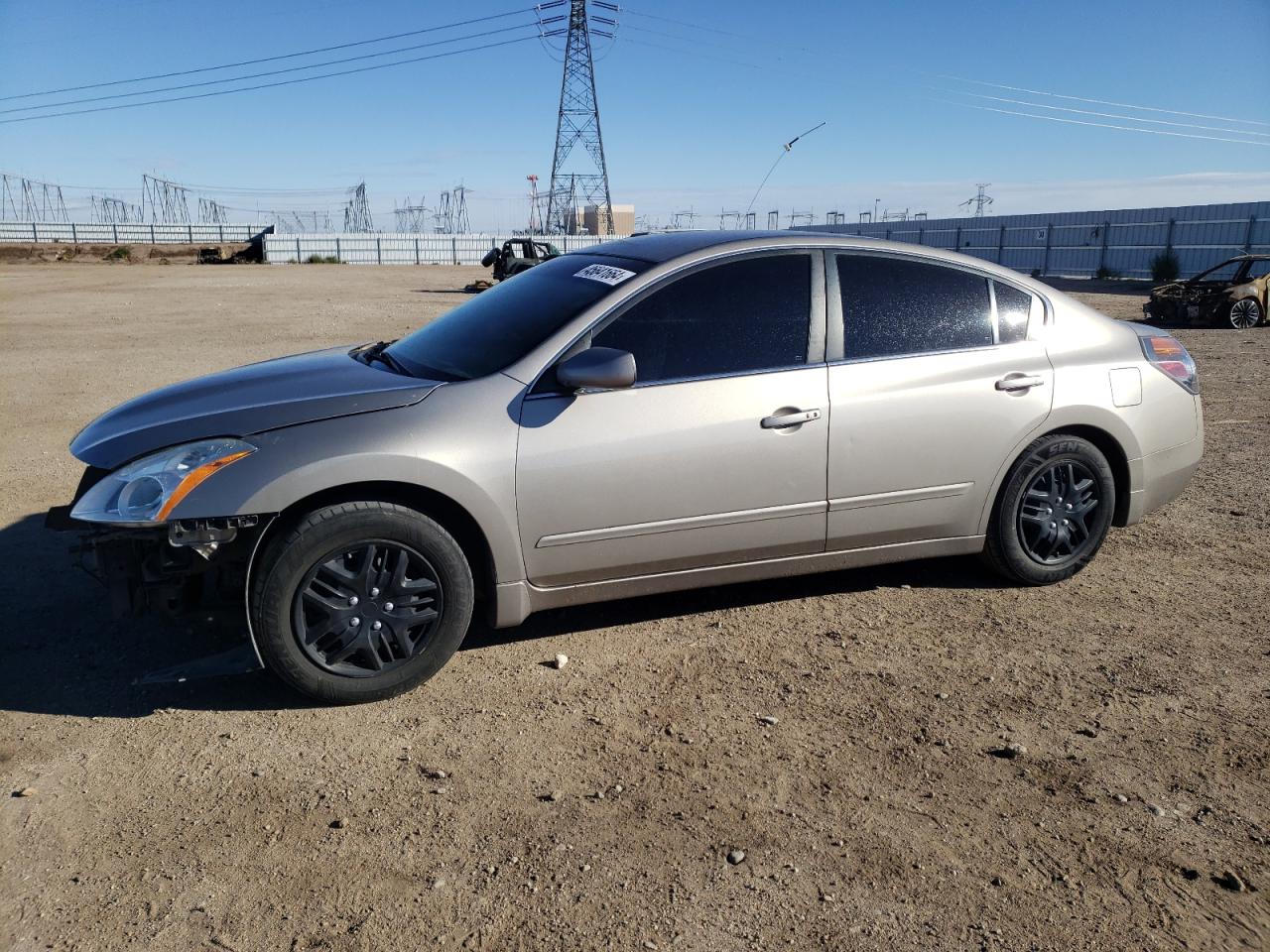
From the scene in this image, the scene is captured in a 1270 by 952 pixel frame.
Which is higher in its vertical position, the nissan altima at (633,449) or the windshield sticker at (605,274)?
the windshield sticker at (605,274)

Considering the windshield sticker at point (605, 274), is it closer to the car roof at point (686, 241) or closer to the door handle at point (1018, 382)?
the car roof at point (686, 241)

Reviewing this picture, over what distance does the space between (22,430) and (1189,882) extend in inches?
343

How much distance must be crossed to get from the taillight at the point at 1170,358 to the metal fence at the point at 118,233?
53.3 m

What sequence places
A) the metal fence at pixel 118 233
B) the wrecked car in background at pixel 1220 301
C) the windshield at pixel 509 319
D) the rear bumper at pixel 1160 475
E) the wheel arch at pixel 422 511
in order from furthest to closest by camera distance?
the metal fence at pixel 118 233 < the wrecked car in background at pixel 1220 301 < the rear bumper at pixel 1160 475 < the windshield at pixel 509 319 < the wheel arch at pixel 422 511

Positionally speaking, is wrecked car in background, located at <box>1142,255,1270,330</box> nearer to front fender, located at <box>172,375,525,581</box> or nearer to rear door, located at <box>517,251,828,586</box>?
rear door, located at <box>517,251,828,586</box>

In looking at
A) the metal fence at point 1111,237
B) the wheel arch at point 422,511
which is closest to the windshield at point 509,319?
the wheel arch at point 422,511

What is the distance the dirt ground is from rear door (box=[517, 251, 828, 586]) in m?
0.49

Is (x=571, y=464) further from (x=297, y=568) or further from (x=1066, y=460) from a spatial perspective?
(x=1066, y=460)

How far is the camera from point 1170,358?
507 cm

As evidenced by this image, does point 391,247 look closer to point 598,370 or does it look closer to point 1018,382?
point 1018,382

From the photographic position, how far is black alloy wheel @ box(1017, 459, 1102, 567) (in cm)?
481

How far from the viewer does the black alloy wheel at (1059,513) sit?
4809mm

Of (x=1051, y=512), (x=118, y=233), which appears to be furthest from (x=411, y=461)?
(x=118, y=233)

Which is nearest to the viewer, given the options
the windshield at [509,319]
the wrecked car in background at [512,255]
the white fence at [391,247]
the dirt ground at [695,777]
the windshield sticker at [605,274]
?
the dirt ground at [695,777]
